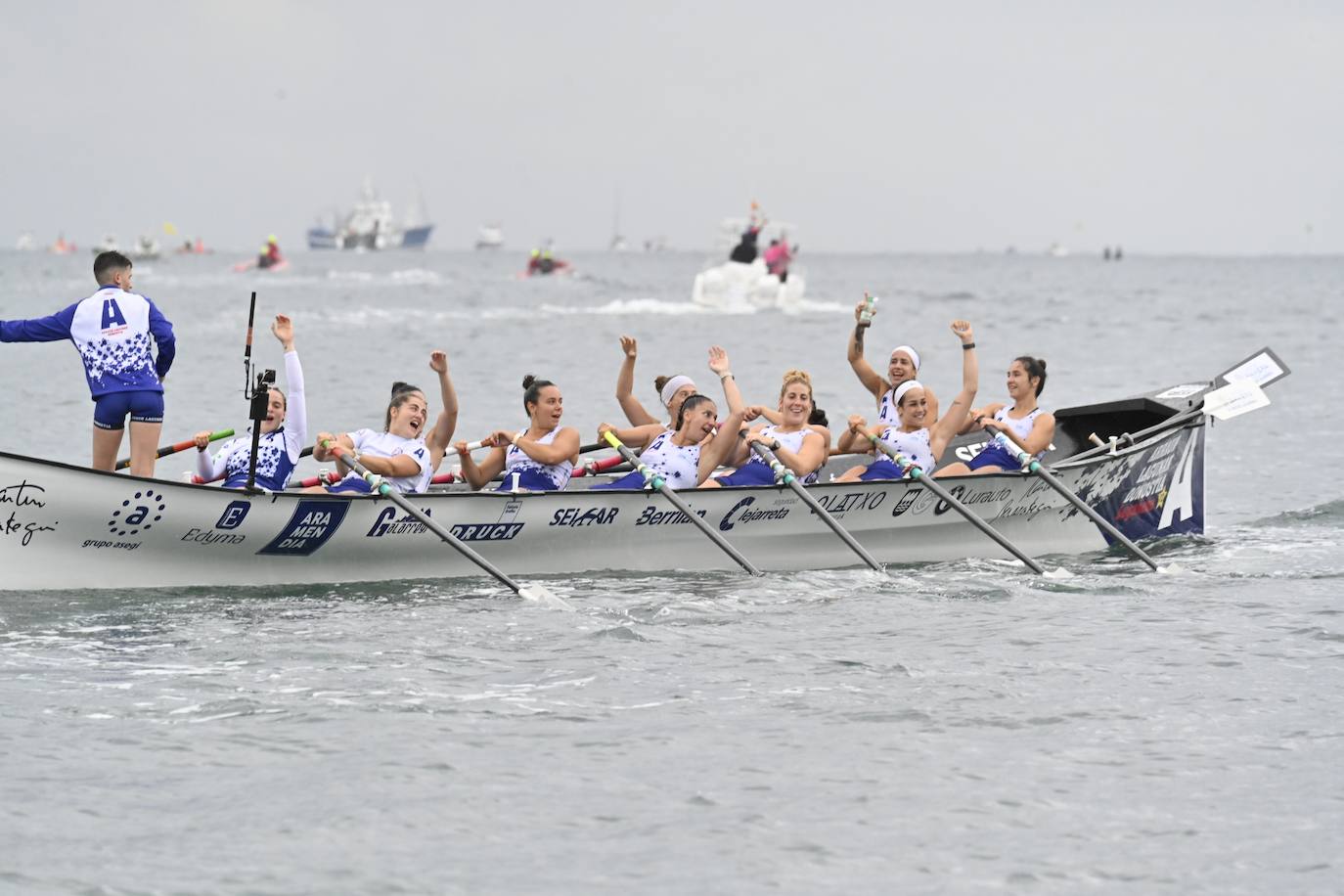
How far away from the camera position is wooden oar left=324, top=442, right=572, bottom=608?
10898mm

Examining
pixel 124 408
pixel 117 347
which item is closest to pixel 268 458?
pixel 124 408

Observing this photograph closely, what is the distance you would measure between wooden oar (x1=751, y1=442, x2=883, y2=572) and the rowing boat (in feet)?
0.54

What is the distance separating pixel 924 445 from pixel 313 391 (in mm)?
18875

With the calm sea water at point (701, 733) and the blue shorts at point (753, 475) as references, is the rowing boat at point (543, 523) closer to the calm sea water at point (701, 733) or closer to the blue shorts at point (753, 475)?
the calm sea water at point (701, 733)

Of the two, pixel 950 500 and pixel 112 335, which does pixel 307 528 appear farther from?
pixel 950 500

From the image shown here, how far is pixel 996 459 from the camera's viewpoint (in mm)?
13766

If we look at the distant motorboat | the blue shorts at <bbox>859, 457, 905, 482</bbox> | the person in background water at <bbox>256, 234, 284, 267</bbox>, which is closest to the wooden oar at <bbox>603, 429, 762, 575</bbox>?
the blue shorts at <bbox>859, 457, 905, 482</bbox>

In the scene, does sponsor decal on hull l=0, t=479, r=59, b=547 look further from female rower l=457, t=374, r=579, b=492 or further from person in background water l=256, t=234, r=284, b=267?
person in background water l=256, t=234, r=284, b=267

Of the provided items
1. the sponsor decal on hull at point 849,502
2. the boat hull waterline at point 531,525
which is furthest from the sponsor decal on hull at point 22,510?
the sponsor decal on hull at point 849,502

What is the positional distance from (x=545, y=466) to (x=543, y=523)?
1.84ft

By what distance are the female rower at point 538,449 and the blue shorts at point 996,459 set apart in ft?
11.6

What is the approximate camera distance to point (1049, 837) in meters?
7.10

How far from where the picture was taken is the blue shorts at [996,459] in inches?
539

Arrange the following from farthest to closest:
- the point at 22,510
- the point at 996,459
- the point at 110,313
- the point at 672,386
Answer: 1. the point at 996,459
2. the point at 672,386
3. the point at 110,313
4. the point at 22,510
